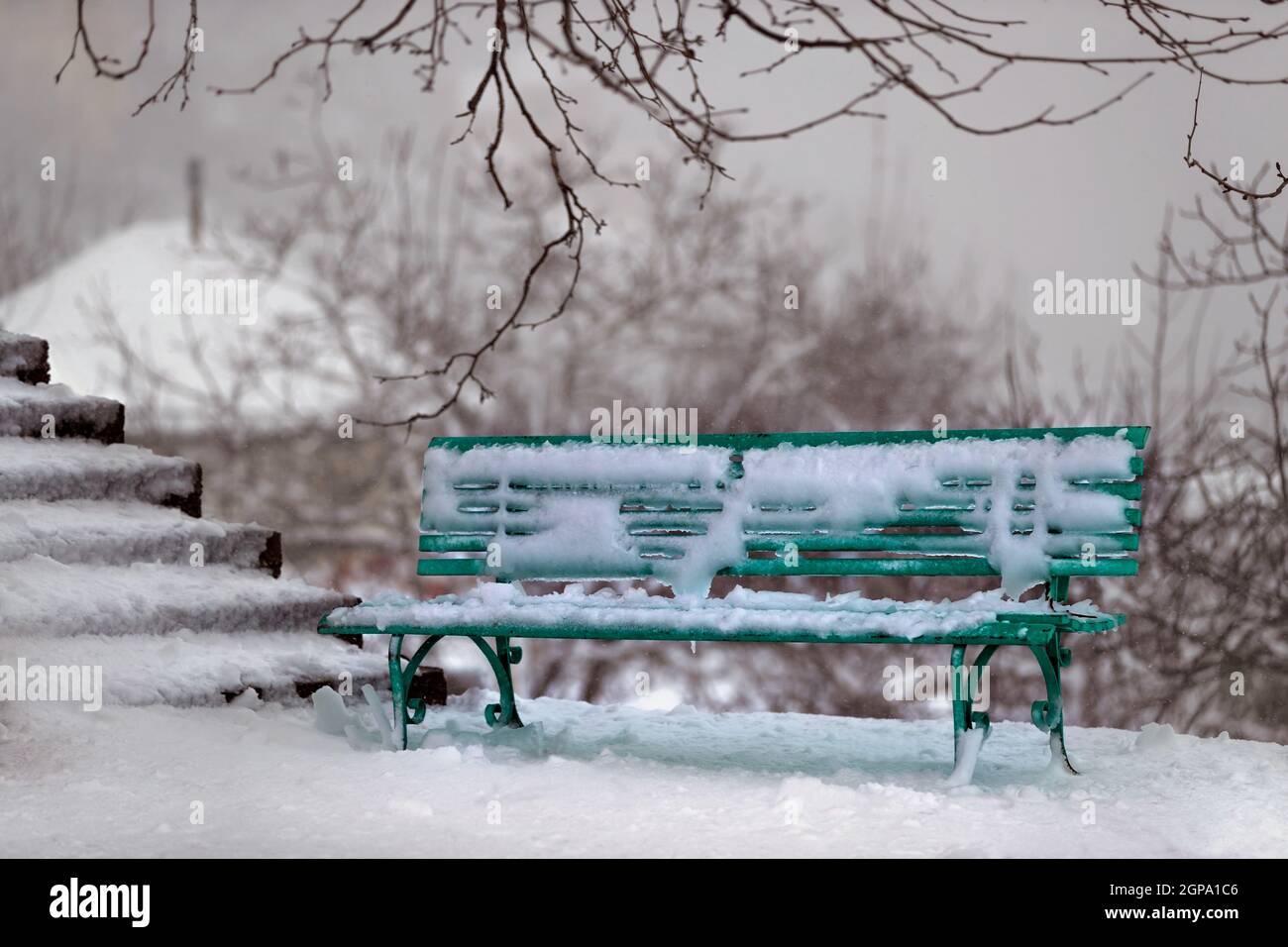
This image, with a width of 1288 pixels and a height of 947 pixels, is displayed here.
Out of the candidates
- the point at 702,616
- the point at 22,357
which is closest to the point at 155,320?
the point at 22,357

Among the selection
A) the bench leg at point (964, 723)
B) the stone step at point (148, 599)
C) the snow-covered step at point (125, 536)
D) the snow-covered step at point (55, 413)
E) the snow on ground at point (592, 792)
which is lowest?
the snow on ground at point (592, 792)

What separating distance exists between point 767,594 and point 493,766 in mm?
1157

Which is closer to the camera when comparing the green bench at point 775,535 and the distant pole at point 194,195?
the green bench at point 775,535

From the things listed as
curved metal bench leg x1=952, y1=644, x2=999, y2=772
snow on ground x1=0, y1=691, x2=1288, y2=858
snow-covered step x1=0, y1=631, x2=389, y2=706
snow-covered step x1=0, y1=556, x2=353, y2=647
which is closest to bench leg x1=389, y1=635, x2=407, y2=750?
snow on ground x1=0, y1=691, x2=1288, y2=858

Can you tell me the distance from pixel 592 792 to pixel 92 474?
3.18 m

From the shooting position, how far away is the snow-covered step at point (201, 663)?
17.3 feet

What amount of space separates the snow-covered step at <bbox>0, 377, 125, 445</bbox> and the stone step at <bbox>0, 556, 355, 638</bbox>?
39.3 inches

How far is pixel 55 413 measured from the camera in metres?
6.72

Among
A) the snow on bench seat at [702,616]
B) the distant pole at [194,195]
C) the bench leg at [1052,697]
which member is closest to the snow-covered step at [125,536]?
the snow on bench seat at [702,616]

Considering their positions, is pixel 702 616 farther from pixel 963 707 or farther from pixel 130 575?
pixel 130 575

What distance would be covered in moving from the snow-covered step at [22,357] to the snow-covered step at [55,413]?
63 mm

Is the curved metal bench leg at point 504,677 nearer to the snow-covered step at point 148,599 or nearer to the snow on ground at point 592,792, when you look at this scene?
the snow on ground at point 592,792

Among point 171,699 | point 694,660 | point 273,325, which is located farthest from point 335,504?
point 171,699
